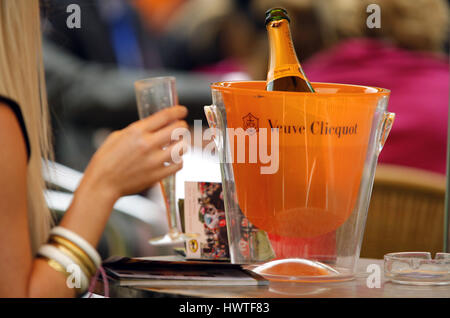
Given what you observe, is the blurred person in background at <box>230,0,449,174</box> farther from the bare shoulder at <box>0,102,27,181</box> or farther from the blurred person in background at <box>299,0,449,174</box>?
the bare shoulder at <box>0,102,27,181</box>

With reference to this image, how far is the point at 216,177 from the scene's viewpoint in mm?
718

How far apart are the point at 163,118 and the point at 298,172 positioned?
0.21 meters

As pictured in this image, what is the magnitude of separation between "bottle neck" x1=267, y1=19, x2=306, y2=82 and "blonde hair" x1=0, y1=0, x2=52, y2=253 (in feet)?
0.80

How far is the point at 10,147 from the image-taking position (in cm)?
60

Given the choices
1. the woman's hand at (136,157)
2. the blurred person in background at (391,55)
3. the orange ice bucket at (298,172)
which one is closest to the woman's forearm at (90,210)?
the woman's hand at (136,157)

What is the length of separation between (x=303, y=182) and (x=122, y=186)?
206mm

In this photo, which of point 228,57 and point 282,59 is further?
point 228,57

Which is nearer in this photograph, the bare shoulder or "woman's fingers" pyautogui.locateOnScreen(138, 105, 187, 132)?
the bare shoulder

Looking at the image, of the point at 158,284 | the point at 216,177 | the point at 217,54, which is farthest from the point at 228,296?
the point at 217,54

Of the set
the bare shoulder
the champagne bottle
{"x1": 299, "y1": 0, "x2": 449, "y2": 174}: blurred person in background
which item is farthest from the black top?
{"x1": 299, "y1": 0, "x2": 449, "y2": 174}: blurred person in background

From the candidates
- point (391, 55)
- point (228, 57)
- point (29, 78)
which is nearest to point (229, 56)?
point (228, 57)

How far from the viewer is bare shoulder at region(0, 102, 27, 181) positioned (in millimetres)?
594

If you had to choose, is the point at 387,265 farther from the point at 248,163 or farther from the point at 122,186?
the point at 122,186

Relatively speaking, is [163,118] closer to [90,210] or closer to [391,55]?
[90,210]
